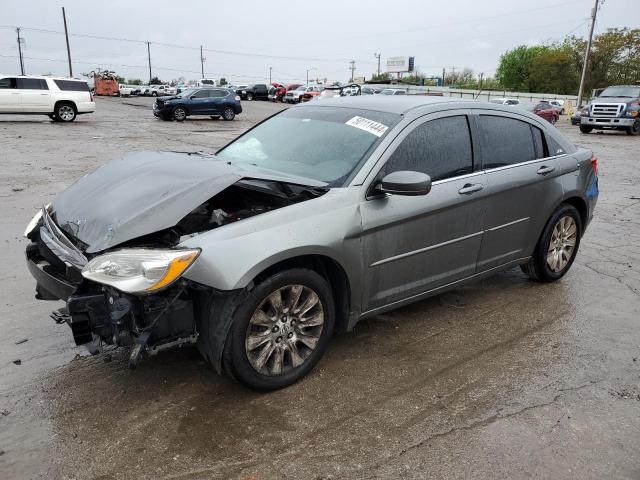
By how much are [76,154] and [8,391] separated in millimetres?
11715

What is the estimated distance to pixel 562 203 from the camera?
5.00 metres

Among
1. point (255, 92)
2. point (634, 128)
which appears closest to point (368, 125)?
point (634, 128)

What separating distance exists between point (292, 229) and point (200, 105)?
2550 cm

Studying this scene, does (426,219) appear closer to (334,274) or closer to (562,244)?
(334,274)

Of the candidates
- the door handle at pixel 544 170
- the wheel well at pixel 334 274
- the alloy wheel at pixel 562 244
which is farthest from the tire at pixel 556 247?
the wheel well at pixel 334 274

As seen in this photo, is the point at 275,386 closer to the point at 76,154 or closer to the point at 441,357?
the point at 441,357

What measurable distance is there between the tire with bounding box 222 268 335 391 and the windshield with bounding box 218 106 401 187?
73cm

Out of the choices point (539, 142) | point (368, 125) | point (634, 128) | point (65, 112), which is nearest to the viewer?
point (368, 125)

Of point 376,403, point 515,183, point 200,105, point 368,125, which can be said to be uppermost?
point 368,125

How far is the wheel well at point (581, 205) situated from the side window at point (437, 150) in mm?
1511

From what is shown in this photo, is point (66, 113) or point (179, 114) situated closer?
point (66, 113)

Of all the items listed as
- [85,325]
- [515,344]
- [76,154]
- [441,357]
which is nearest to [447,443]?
[441,357]

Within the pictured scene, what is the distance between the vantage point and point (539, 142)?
481cm

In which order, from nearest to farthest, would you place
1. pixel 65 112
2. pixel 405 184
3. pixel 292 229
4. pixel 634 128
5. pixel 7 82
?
pixel 292 229
pixel 405 184
pixel 7 82
pixel 65 112
pixel 634 128
